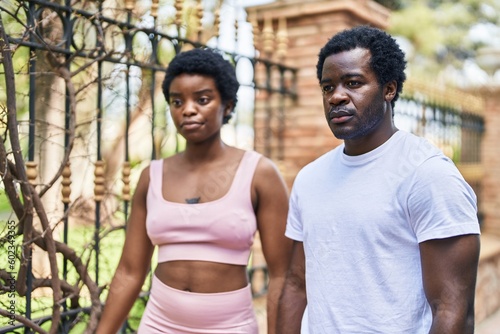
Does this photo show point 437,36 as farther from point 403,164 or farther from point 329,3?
point 403,164

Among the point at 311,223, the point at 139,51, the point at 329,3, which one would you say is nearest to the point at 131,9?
the point at 139,51

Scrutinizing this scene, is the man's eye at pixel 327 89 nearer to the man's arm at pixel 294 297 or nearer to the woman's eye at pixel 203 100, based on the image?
the man's arm at pixel 294 297

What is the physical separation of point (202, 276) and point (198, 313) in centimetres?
13

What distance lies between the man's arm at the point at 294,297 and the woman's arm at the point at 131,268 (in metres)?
0.63

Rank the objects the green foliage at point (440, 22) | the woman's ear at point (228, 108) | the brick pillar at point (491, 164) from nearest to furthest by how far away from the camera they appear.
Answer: the woman's ear at point (228, 108) → the brick pillar at point (491, 164) → the green foliage at point (440, 22)

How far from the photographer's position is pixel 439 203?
4.75 feet

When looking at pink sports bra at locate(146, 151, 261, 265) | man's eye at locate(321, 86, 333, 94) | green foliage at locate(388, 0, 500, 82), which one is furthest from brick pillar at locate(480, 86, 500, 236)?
green foliage at locate(388, 0, 500, 82)

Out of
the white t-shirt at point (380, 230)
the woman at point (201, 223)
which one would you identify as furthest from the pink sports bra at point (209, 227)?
the white t-shirt at point (380, 230)

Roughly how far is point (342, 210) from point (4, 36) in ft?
4.51

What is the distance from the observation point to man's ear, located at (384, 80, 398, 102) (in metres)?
1.67

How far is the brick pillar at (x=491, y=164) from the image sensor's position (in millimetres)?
7488

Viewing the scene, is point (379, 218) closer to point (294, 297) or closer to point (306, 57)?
point (294, 297)

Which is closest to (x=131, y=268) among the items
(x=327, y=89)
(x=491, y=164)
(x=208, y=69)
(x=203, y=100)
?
(x=203, y=100)

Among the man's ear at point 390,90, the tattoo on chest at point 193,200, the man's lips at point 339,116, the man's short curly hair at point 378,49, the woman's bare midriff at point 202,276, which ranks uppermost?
the man's short curly hair at point 378,49
